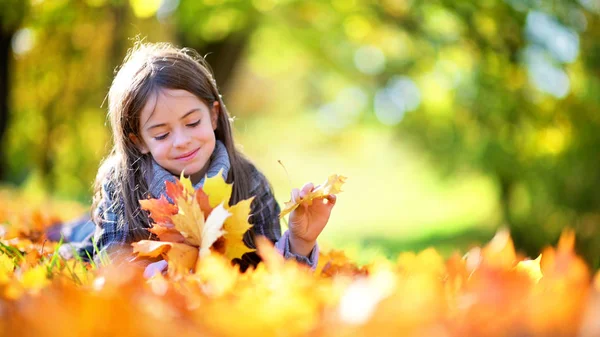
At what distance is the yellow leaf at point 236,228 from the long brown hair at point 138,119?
0.49 m

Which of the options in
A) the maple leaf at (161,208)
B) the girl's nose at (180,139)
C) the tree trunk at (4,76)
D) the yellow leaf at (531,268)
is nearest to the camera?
the yellow leaf at (531,268)

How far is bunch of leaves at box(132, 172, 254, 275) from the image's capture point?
56.7 inches

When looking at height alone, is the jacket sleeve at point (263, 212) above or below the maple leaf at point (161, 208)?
below

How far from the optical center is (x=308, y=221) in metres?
1.73

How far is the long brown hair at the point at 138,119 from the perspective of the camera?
1.95 metres

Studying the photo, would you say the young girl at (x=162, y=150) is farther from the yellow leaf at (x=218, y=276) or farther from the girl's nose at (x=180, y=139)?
the yellow leaf at (x=218, y=276)

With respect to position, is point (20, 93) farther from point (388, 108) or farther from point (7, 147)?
point (388, 108)

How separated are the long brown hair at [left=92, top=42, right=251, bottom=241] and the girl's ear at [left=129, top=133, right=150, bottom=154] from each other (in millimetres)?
11

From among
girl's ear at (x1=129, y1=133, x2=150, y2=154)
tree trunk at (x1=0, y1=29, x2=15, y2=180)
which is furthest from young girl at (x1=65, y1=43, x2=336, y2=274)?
tree trunk at (x1=0, y1=29, x2=15, y2=180)

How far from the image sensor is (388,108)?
9102 millimetres

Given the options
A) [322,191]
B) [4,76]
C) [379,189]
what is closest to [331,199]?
[322,191]

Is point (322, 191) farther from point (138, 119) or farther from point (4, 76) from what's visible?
point (4, 76)

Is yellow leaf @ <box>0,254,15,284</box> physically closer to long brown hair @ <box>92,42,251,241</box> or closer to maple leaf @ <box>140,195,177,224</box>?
maple leaf @ <box>140,195,177,224</box>

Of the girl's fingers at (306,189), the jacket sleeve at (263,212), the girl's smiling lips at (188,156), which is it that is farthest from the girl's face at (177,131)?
the girl's fingers at (306,189)
